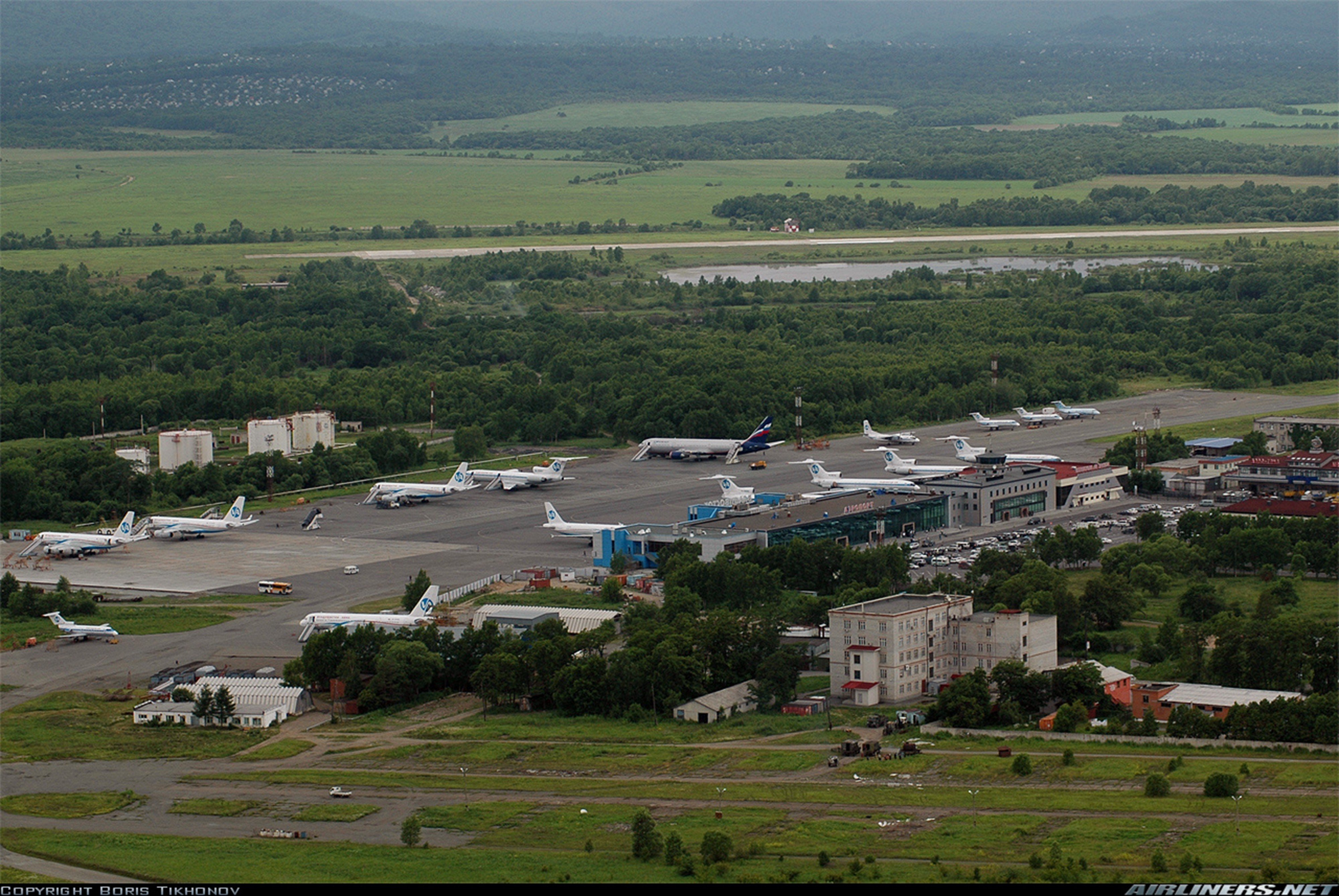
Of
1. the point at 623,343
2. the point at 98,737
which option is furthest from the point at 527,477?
the point at 623,343

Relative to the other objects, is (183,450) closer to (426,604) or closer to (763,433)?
(763,433)

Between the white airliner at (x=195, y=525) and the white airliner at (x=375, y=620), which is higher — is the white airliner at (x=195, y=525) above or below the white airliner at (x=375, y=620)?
below

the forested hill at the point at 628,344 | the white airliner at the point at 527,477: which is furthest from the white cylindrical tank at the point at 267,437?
the white airliner at the point at 527,477

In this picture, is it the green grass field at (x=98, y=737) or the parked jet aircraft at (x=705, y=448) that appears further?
the parked jet aircraft at (x=705, y=448)

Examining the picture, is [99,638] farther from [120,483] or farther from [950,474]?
[950,474]

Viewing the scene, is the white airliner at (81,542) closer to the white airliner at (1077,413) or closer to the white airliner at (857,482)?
the white airliner at (857,482)
